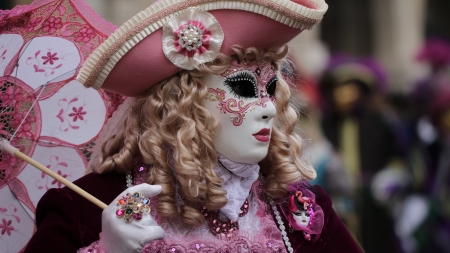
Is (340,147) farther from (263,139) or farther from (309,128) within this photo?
(263,139)

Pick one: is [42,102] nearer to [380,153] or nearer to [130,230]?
[130,230]

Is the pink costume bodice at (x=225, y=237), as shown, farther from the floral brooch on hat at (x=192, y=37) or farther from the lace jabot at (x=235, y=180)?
the floral brooch on hat at (x=192, y=37)

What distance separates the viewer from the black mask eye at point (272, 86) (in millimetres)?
3086

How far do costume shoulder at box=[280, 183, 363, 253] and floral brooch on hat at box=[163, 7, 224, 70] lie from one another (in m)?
0.69

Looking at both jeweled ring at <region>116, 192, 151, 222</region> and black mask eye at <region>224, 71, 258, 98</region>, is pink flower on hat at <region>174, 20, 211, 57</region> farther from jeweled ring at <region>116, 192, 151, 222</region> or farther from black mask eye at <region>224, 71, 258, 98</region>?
jeweled ring at <region>116, 192, 151, 222</region>

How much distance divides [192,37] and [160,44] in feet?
0.38

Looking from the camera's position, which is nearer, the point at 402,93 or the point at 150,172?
the point at 150,172

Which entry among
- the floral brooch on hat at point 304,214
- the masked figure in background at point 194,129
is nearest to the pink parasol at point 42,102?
the masked figure in background at point 194,129

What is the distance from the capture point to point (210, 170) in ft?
9.78

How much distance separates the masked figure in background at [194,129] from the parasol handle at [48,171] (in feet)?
0.30

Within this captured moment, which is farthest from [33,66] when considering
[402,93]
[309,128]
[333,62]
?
[402,93]

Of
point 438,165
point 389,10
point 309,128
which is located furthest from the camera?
point 389,10

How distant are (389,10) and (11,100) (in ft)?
51.9

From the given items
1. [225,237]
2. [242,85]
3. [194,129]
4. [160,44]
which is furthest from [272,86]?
[225,237]
